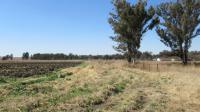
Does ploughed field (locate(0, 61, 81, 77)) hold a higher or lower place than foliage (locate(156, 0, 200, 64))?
lower

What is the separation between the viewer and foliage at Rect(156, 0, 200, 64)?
49125mm

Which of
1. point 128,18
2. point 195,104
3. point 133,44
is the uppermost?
point 128,18

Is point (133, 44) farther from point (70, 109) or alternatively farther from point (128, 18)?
point (70, 109)

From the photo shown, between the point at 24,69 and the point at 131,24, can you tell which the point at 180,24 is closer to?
the point at 131,24

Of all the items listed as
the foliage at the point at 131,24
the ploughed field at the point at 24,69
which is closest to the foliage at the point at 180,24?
the foliage at the point at 131,24

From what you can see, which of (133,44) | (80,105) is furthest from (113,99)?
(133,44)

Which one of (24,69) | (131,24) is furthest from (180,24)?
(24,69)

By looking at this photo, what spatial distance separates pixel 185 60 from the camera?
50.9 metres

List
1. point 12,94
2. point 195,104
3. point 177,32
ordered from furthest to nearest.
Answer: point 177,32 → point 12,94 → point 195,104

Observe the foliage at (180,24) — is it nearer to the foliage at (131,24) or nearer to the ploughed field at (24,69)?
the foliage at (131,24)

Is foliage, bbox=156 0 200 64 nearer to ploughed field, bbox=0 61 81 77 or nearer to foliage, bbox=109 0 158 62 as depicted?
foliage, bbox=109 0 158 62

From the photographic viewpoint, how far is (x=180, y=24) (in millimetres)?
49781

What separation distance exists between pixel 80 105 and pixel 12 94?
5.26 metres

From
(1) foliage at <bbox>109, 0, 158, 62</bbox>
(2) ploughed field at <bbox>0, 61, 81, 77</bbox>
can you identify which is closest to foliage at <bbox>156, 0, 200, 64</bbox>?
(1) foliage at <bbox>109, 0, 158, 62</bbox>
